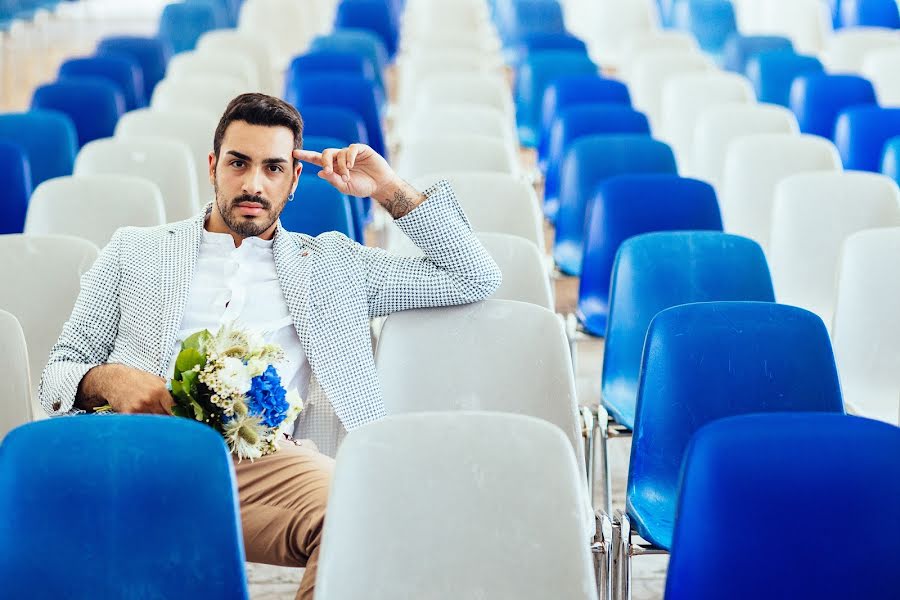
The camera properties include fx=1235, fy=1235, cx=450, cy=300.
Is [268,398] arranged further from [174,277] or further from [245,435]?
[174,277]

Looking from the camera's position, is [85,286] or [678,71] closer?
[85,286]

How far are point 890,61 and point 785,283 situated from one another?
3524 millimetres

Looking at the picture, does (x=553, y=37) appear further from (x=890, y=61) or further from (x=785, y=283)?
(x=785, y=283)

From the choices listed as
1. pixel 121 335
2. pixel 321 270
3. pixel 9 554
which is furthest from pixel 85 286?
pixel 9 554

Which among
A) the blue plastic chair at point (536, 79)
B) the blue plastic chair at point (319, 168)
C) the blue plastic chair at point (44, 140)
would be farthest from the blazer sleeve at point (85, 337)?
the blue plastic chair at point (536, 79)

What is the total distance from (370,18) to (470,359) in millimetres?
7091

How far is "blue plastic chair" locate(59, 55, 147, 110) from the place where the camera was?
273 inches

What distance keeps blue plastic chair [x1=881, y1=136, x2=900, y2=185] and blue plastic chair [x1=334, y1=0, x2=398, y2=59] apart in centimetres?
498

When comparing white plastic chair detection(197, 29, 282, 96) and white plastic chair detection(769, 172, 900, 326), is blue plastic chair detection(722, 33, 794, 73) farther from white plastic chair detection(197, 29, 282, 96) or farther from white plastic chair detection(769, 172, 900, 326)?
white plastic chair detection(769, 172, 900, 326)

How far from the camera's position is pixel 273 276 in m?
2.83

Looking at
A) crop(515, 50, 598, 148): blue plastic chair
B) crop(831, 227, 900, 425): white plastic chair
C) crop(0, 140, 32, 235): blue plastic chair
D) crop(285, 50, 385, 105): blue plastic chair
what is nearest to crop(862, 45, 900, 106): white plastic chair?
crop(515, 50, 598, 148): blue plastic chair

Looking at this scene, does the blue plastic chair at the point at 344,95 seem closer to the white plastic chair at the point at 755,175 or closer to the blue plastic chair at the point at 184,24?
the white plastic chair at the point at 755,175

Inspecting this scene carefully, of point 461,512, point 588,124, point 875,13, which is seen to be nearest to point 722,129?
point 588,124

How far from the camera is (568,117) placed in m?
5.70
